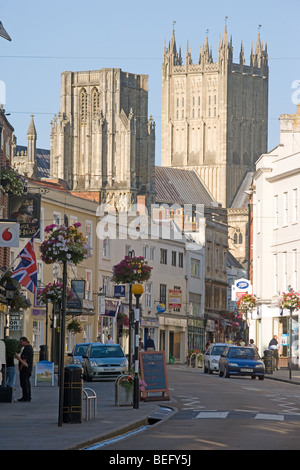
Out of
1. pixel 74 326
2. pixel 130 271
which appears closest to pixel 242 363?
pixel 130 271

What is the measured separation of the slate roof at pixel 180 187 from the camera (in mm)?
188125

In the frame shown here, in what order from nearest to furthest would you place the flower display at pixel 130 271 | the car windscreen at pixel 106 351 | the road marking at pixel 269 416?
the road marking at pixel 269 416 → the car windscreen at pixel 106 351 → the flower display at pixel 130 271

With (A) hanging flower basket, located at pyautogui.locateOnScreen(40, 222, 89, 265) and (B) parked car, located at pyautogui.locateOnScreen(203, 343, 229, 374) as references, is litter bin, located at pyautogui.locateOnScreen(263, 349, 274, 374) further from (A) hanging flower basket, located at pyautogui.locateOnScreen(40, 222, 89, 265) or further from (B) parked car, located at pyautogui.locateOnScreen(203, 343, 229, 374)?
(A) hanging flower basket, located at pyautogui.locateOnScreen(40, 222, 89, 265)

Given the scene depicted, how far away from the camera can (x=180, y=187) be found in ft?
634

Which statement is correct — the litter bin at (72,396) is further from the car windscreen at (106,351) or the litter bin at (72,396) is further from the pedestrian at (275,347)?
the pedestrian at (275,347)

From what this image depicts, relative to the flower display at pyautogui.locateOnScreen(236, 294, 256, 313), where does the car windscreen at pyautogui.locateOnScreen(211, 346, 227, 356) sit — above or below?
below

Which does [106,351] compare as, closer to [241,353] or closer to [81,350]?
[81,350]

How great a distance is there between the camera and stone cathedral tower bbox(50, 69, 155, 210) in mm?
146500

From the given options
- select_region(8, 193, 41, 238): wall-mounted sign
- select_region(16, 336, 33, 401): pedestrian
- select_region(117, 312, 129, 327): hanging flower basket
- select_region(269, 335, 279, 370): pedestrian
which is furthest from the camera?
select_region(117, 312, 129, 327): hanging flower basket

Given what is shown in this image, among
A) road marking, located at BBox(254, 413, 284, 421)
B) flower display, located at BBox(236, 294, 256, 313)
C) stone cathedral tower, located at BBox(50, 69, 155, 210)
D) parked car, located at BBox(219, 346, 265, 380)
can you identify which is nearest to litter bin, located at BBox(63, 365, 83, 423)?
road marking, located at BBox(254, 413, 284, 421)

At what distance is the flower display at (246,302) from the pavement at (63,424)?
3105 cm

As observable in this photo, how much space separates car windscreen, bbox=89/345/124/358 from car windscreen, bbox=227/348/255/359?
5.19 m

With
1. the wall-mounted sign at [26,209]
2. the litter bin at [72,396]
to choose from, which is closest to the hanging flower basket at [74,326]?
the wall-mounted sign at [26,209]
